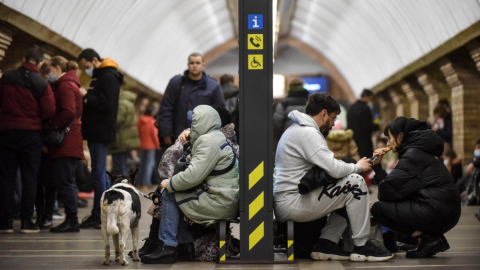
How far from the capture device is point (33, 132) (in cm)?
904

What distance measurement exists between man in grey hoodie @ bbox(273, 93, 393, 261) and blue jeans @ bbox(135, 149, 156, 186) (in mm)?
13243

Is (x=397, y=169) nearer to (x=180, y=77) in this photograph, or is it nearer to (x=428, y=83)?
(x=180, y=77)

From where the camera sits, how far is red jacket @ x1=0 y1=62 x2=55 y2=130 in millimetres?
8930

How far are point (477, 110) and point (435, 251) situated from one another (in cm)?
1078

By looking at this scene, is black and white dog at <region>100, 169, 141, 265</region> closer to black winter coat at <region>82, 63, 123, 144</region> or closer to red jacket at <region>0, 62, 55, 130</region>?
red jacket at <region>0, 62, 55, 130</region>

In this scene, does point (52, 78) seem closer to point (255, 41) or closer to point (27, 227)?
point (27, 227)

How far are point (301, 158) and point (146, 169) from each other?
540 inches

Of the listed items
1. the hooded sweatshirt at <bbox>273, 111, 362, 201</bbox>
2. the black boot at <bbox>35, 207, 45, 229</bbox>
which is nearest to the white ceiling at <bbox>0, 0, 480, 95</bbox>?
the black boot at <bbox>35, 207, 45, 229</bbox>

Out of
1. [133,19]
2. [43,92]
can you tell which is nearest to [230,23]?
[133,19]

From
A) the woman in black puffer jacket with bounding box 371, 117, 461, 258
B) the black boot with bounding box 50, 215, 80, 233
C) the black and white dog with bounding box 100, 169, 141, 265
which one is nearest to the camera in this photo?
the black and white dog with bounding box 100, 169, 141, 265

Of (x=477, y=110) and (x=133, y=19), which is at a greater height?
(x=133, y=19)

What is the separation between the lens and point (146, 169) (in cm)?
2023

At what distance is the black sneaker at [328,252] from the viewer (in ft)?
22.6

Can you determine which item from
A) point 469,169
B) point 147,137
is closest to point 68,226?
point 469,169
